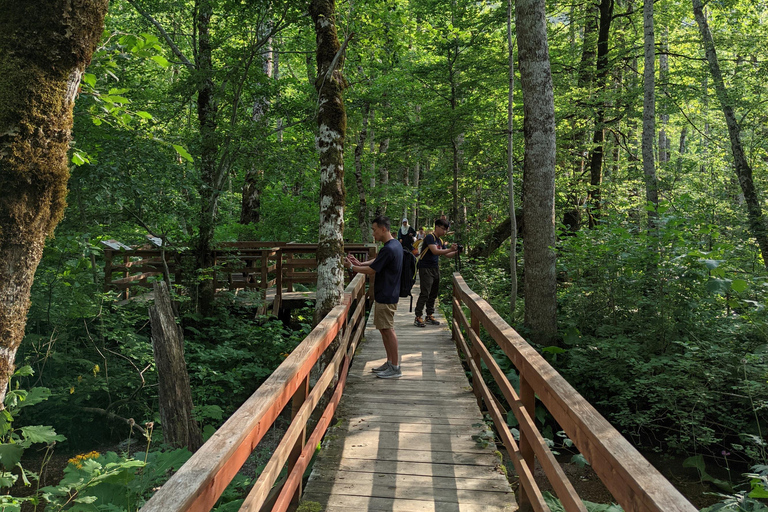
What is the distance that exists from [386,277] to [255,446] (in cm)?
345

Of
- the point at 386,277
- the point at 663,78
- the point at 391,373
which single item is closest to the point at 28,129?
the point at 386,277

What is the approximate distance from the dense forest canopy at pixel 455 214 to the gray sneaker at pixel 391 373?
76.4 inches

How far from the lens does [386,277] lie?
5.88 meters

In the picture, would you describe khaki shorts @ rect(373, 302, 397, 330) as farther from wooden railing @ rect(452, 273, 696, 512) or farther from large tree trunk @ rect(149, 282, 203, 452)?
large tree trunk @ rect(149, 282, 203, 452)

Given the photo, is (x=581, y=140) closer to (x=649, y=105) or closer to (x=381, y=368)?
(x=649, y=105)

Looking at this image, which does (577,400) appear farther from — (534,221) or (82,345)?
(82,345)

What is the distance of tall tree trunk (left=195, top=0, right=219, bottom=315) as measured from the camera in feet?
32.2

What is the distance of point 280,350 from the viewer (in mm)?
9594

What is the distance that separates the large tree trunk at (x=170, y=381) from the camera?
6.12 m

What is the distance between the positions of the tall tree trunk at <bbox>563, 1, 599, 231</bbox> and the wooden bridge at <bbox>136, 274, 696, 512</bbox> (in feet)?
30.1

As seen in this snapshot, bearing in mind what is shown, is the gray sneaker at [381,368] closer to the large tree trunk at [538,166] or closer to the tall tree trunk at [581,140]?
the large tree trunk at [538,166]

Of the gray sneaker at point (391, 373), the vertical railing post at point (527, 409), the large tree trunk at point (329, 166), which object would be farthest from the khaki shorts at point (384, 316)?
the vertical railing post at point (527, 409)

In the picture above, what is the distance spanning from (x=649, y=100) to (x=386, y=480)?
11269 millimetres

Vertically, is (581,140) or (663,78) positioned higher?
(663,78)
